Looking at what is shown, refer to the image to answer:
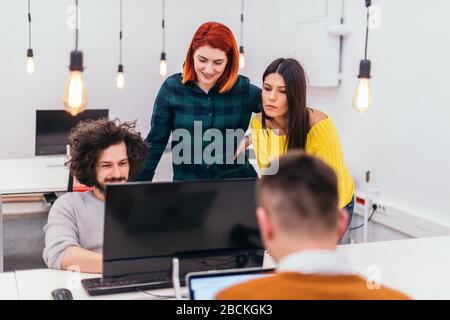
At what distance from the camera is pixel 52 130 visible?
16.6ft

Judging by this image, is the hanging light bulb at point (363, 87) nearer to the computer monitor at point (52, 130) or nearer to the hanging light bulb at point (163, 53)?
the computer monitor at point (52, 130)

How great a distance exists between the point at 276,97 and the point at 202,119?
19.5 inches

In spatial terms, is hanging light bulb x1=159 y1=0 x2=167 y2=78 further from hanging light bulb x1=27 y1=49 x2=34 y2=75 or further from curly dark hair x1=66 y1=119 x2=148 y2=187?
curly dark hair x1=66 y1=119 x2=148 y2=187

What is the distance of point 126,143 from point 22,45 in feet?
12.4

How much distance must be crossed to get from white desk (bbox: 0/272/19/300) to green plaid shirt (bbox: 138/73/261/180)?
836 millimetres

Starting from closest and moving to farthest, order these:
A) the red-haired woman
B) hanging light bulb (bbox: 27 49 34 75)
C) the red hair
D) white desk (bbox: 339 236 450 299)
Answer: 1. white desk (bbox: 339 236 450 299)
2. the red hair
3. the red-haired woman
4. hanging light bulb (bbox: 27 49 34 75)

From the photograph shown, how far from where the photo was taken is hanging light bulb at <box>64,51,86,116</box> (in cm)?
179

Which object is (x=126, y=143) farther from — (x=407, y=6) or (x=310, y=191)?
(x=407, y=6)

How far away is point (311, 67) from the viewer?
4.84 meters

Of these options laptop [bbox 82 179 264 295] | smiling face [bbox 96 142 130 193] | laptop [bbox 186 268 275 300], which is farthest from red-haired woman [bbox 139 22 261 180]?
laptop [bbox 186 268 275 300]

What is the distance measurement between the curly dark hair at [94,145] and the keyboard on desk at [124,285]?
474 millimetres

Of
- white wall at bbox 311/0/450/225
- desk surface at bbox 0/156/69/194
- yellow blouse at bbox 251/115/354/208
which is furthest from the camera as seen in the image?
desk surface at bbox 0/156/69/194

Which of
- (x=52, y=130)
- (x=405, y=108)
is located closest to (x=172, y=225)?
(x=405, y=108)
